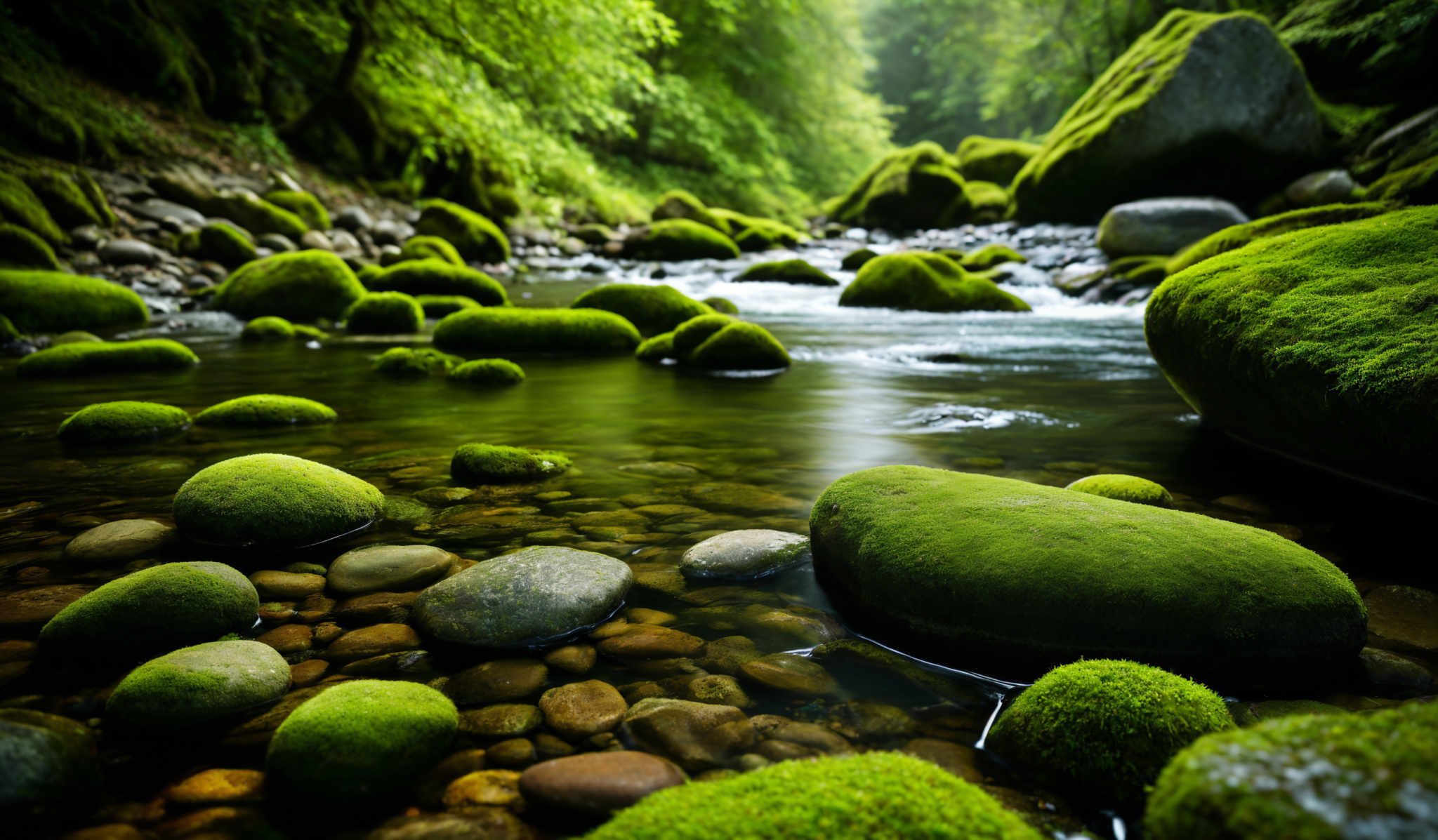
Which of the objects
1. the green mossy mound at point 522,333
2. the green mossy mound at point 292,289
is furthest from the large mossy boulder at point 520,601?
the green mossy mound at point 292,289

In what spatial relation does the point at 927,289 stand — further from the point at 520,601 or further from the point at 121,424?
the point at 520,601

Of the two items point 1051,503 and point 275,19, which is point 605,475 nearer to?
point 1051,503

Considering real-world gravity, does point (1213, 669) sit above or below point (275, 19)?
below

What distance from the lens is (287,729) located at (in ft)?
5.26

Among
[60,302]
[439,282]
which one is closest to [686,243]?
[439,282]

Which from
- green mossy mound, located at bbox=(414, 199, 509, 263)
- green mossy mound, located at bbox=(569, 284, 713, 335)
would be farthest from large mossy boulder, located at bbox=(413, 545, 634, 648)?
green mossy mound, located at bbox=(414, 199, 509, 263)

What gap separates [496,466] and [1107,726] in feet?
9.27

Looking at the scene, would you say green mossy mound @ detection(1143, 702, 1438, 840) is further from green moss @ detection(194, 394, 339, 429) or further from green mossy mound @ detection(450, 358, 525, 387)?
green mossy mound @ detection(450, 358, 525, 387)

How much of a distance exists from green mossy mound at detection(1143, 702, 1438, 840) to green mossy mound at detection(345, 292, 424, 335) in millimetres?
9385

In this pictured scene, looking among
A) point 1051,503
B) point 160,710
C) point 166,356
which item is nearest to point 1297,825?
point 1051,503

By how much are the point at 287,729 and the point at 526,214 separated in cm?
2025

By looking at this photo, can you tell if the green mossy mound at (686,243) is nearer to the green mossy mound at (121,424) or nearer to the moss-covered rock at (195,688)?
the green mossy mound at (121,424)

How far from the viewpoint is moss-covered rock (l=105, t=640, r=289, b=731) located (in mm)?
1729

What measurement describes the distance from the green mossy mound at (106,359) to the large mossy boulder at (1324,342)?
7.63 metres
